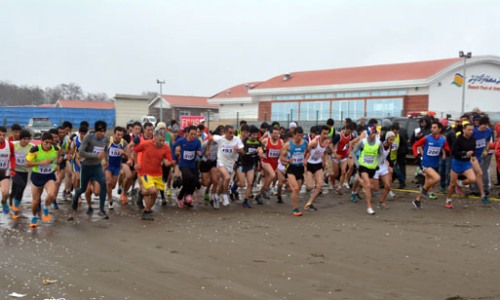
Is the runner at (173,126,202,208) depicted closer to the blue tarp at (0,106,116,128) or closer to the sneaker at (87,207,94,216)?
the sneaker at (87,207,94,216)

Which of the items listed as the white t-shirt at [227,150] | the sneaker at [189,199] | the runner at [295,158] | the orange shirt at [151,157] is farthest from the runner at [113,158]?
the runner at [295,158]

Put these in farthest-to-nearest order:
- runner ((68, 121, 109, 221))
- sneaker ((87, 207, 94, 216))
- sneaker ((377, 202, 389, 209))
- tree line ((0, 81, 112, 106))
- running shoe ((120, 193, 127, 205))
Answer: tree line ((0, 81, 112, 106))
running shoe ((120, 193, 127, 205))
sneaker ((377, 202, 389, 209))
sneaker ((87, 207, 94, 216))
runner ((68, 121, 109, 221))

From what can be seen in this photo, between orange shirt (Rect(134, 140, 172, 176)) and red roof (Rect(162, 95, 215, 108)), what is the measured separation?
51.1 meters

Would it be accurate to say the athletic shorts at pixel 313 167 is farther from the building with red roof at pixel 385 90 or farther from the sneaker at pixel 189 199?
the building with red roof at pixel 385 90

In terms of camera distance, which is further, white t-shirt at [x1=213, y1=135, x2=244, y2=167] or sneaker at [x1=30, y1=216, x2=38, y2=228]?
white t-shirt at [x1=213, y1=135, x2=244, y2=167]

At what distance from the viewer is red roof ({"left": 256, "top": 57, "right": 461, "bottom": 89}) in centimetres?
3941

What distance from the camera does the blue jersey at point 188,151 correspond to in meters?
10.9

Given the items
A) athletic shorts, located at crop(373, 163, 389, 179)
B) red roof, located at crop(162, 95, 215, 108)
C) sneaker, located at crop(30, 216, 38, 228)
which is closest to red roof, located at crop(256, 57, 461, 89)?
red roof, located at crop(162, 95, 215, 108)

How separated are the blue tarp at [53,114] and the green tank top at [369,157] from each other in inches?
1470

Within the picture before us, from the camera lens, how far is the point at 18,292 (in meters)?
5.34

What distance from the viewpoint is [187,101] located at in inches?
2463

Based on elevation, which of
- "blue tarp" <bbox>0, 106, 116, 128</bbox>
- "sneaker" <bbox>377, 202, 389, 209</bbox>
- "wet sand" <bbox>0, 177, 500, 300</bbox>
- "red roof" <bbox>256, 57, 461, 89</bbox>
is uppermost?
"red roof" <bbox>256, 57, 461, 89</bbox>

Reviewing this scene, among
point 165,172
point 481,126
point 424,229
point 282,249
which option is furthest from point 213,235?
point 481,126

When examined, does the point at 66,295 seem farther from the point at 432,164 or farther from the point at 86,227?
the point at 432,164
